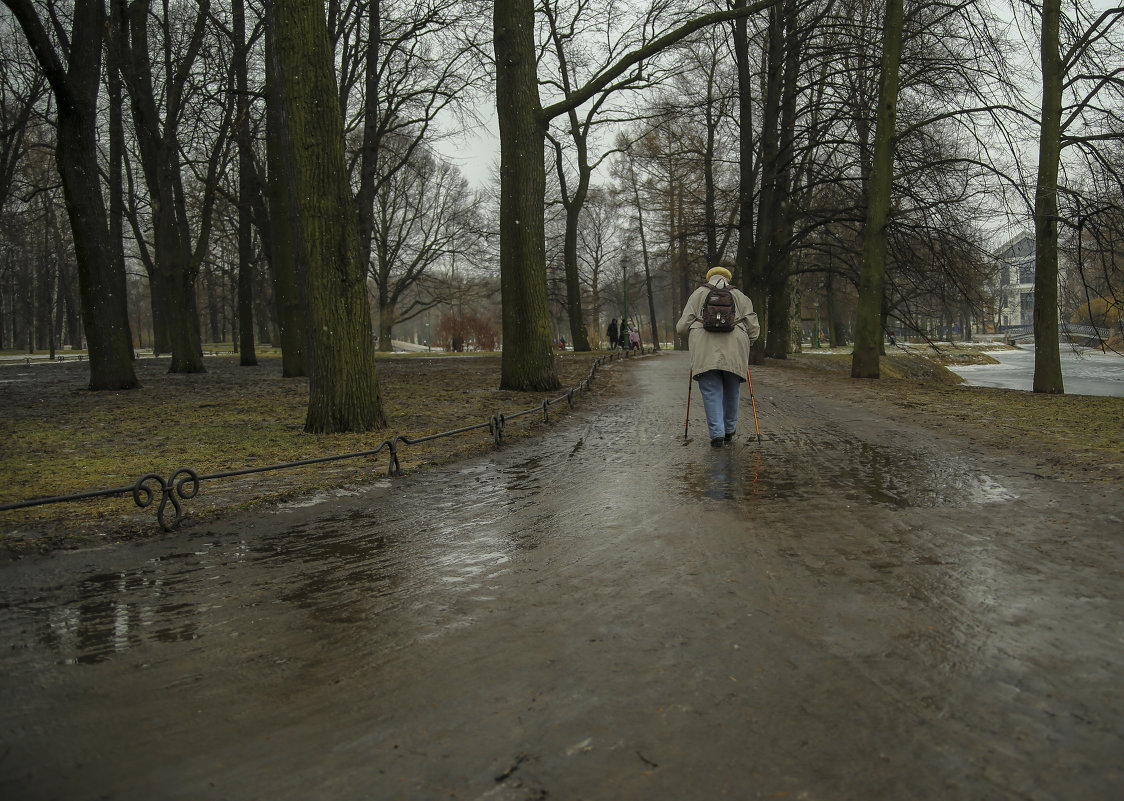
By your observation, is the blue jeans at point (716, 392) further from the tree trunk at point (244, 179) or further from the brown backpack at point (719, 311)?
the tree trunk at point (244, 179)

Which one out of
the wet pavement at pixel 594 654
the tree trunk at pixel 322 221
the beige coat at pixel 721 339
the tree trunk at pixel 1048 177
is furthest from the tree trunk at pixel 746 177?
the wet pavement at pixel 594 654

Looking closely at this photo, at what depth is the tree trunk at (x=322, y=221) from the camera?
8977 millimetres

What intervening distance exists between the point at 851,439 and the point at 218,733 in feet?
25.2

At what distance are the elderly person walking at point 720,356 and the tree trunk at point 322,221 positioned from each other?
160 inches

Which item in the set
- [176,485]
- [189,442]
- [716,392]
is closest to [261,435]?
[189,442]

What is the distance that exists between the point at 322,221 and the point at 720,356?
16.3ft

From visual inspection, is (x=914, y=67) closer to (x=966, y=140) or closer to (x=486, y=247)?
(x=966, y=140)

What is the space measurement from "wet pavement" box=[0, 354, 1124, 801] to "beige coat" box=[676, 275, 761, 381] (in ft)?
8.56

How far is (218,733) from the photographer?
260 centimetres

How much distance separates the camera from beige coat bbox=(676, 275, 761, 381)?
27.1 ft

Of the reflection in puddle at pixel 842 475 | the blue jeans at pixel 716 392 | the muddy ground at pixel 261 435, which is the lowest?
the reflection in puddle at pixel 842 475

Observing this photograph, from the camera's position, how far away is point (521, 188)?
13.7m

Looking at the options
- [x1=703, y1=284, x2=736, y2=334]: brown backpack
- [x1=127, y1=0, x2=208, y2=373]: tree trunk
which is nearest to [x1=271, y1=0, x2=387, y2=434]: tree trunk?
[x1=703, y1=284, x2=736, y2=334]: brown backpack

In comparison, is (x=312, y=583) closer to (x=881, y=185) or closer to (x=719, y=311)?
(x=719, y=311)
